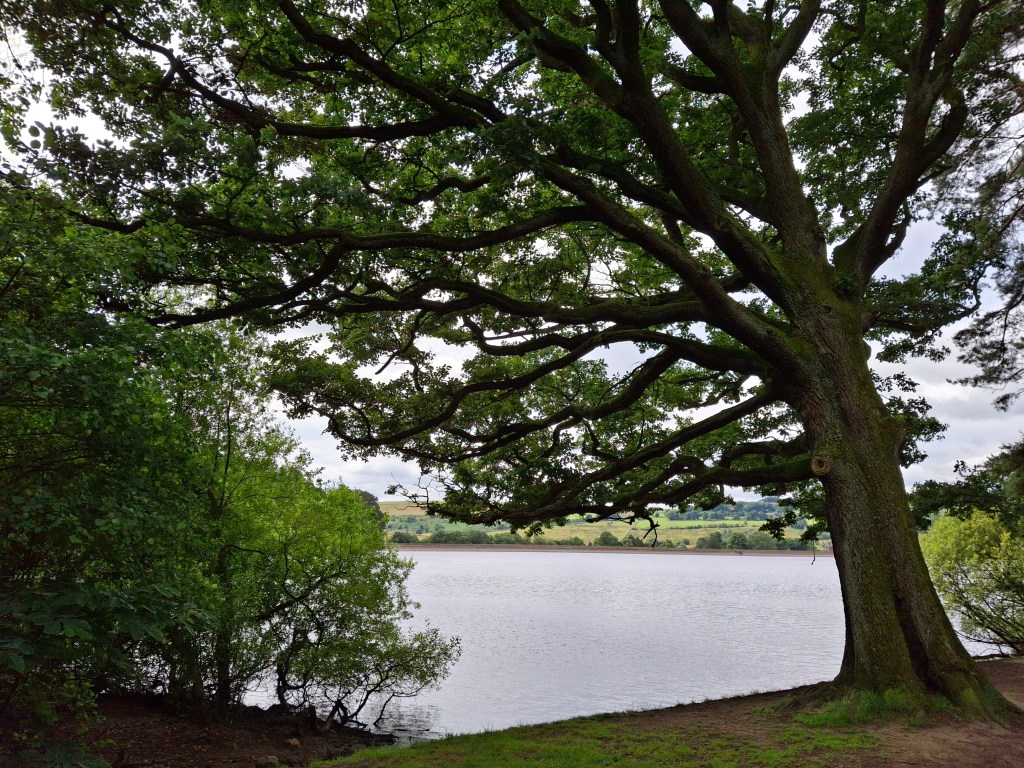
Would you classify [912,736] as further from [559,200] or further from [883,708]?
[559,200]

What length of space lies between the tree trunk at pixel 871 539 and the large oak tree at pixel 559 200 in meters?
0.03

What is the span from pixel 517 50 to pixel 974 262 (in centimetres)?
754

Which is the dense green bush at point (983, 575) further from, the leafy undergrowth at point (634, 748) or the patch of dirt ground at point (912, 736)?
the leafy undergrowth at point (634, 748)

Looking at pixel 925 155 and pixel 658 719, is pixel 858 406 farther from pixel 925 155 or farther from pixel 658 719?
pixel 658 719

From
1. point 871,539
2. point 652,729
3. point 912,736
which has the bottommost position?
point 652,729

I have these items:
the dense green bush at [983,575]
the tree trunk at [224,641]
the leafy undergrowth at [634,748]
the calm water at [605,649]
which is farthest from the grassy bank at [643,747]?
the dense green bush at [983,575]

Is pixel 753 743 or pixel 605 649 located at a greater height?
pixel 753 743

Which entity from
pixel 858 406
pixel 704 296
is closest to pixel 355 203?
pixel 704 296

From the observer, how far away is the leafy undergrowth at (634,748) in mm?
5984

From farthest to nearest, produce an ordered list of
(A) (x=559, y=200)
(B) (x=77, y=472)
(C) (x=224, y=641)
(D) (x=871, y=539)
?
(C) (x=224, y=641) → (A) (x=559, y=200) → (D) (x=871, y=539) → (B) (x=77, y=472)

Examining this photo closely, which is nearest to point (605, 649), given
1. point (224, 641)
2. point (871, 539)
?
point (224, 641)

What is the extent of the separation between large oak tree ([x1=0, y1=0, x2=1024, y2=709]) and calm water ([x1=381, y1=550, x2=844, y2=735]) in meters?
7.65

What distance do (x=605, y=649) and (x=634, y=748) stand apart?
18693 millimetres

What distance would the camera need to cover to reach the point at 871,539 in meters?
7.38
